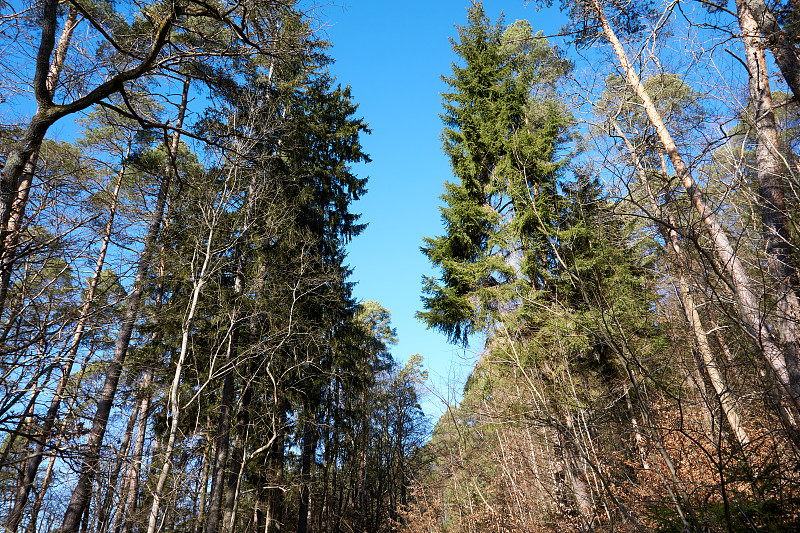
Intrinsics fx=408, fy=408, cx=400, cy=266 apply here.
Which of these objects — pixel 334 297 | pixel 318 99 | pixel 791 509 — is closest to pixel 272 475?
pixel 334 297

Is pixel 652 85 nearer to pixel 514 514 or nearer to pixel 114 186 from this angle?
pixel 514 514

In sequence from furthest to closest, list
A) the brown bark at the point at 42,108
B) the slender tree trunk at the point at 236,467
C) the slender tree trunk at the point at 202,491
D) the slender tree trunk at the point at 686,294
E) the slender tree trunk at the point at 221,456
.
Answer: the slender tree trunk at the point at 202,491 < the slender tree trunk at the point at 236,467 < the slender tree trunk at the point at 221,456 < the brown bark at the point at 42,108 < the slender tree trunk at the point at 686,294

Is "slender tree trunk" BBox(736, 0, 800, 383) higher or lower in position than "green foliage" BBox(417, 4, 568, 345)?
lower

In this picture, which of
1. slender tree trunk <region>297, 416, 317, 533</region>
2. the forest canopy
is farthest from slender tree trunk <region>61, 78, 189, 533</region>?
slender tree trunk <region>297, 416, 317, 533</region>

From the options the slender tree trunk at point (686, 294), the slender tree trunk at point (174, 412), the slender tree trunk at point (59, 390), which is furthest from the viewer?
the slender tree trunk at point (174, 412)

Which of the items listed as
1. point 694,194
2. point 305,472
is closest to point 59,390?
point 305,472

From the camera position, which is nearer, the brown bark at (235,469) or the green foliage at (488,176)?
the brown bark at (235,469)

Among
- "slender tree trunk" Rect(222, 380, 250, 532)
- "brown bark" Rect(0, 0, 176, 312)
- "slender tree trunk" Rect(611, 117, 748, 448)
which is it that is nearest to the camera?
"slender tree trunk" Rect(611, 117, 748, 448)

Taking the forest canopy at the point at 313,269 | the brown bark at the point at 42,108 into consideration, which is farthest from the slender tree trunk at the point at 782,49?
the brown bark at the point at 42,108

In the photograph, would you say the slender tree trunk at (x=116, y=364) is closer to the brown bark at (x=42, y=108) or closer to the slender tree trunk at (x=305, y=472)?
the brown bark at (x=42, y=108)

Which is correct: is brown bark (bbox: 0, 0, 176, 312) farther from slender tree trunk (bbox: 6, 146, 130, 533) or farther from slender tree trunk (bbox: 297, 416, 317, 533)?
slender tree trunk (bbox: 297, 416, 317, 533)

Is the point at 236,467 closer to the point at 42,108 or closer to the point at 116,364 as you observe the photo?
the point at 116,364

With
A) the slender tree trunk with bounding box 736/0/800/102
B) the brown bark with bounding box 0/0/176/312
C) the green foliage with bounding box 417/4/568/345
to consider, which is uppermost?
the green foliage with bounding box 417/4/568/345

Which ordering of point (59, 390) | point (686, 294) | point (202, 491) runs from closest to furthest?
1. point (686, 294)
2. point (59, 390)
3. point (202, 491)
